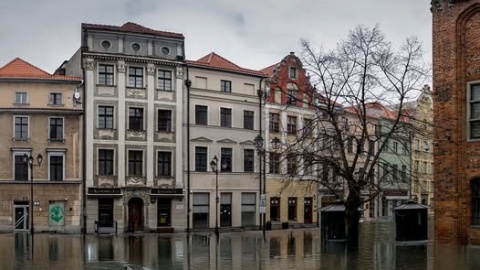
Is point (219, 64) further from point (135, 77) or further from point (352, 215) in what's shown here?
point (352, 215)

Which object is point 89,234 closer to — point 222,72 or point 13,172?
point 13,172

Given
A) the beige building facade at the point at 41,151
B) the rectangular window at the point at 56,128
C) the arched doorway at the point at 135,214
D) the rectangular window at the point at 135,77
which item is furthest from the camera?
the rectangular window at the point at 135,77

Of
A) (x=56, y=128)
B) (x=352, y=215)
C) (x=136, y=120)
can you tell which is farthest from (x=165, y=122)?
(x=352, y=215)

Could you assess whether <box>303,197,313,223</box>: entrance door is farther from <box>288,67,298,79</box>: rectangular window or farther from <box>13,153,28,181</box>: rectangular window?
<box>13,153,28,181</box>: rectangular window

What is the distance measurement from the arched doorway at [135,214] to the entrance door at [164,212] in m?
1.37

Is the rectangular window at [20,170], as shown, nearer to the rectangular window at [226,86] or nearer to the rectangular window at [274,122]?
the rectangular window at [226,86]

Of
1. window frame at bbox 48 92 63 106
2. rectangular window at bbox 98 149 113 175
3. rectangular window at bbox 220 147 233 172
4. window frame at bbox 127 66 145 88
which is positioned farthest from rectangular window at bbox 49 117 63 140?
rectangular window at bbox 220 147 233 172

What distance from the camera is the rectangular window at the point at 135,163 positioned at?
49625 mm

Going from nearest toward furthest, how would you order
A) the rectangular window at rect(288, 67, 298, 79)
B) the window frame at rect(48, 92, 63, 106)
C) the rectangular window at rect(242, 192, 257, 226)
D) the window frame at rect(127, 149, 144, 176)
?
the window frame at rect(48, 92, 63, 106) < the window frame at rect(127, 149, 144, 176) < the rectangular window at rect(242, 192, 257, 226) < the rectangular window at rect(288, 67, 298, 79)

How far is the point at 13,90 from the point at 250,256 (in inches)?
1173

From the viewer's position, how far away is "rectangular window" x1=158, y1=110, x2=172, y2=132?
50875mm

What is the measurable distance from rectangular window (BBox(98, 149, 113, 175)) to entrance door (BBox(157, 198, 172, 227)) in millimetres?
4441

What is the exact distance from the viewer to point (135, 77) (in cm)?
5006

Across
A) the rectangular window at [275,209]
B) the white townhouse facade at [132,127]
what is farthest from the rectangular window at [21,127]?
the rectangular window at [275,209]
